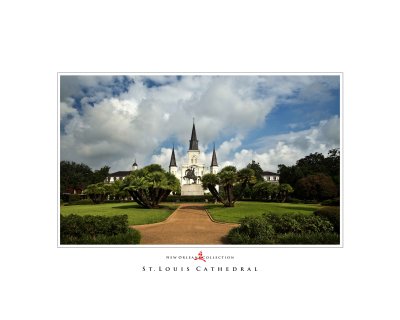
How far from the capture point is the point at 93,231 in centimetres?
989

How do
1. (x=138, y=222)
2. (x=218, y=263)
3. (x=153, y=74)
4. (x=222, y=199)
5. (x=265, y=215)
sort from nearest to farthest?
1. (x=218, y=263)
2. (x=153, y=74)
3. (x=265, y=215)
4. (x=138, y=222)
5. (x=222, y=199)

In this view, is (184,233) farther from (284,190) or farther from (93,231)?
(284,190)

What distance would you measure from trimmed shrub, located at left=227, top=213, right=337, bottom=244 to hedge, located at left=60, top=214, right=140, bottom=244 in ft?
13.7

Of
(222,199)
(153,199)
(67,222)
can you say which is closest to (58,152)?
(67,222)

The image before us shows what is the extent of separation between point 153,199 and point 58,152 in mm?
12261

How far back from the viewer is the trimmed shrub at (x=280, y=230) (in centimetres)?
962

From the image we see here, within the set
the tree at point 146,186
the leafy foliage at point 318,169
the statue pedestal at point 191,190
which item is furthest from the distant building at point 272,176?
the statue pedestal at point 191,190

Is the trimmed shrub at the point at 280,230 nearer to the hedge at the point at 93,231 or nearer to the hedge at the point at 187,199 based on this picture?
the hedge at the point at 93,231

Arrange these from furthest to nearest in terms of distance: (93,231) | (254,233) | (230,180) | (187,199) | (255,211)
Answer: (187,199) → (230,180) → (255,211) → (93,231) → (254,233)

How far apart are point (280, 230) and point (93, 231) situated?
24.6 ft

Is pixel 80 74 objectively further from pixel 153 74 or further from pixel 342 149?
pixel 342 149

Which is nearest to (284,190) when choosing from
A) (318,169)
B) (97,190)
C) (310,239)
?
(318,169)

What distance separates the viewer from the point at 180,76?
31.7 feet

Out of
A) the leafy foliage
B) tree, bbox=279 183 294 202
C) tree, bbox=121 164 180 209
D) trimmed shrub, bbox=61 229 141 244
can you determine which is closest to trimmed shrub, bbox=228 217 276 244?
the leafy foliage
